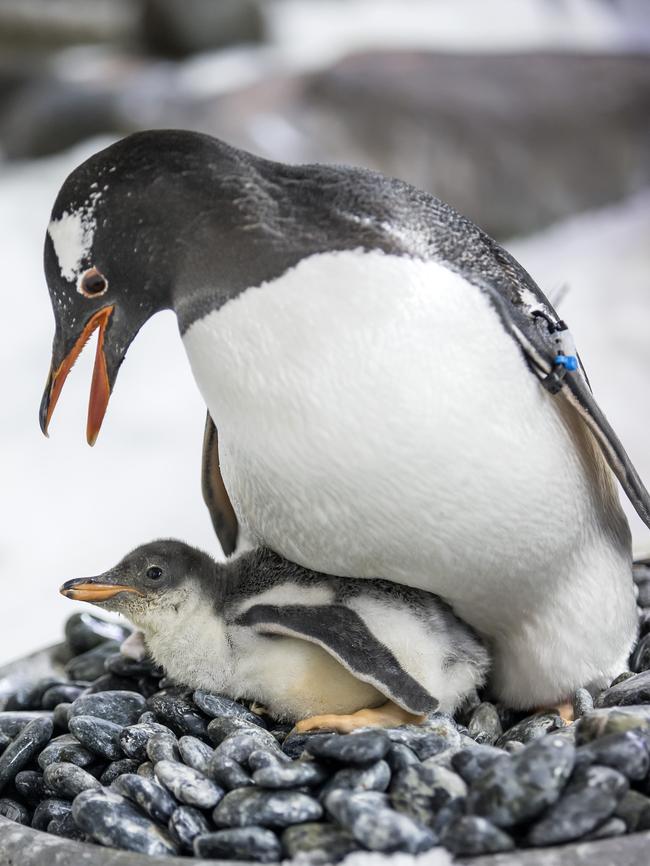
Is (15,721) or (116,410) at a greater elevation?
(116,410)

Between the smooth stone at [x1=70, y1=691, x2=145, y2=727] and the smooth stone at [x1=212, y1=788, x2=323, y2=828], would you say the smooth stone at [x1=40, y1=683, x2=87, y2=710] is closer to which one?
the smooth stone at [x1=70, y1=691, x2=145, y2=727]

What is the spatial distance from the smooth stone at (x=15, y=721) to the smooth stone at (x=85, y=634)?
20cm

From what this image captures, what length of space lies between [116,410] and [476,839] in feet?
6.41

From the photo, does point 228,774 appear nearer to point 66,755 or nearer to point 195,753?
point 195,753

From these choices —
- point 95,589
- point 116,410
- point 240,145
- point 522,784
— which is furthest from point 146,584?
point 240,145

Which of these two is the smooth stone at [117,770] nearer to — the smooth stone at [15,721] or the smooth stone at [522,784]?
the smooth stone at [15,721]

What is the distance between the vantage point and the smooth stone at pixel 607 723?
0.69m

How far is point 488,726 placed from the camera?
0.85 m

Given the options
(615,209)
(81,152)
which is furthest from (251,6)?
(615,209)

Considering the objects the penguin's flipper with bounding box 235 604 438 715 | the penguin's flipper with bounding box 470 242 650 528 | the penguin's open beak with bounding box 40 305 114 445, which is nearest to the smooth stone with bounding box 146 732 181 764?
the penguin's flipper with bounding box 235 604 438 715

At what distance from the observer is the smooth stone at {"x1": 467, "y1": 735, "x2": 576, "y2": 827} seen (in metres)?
0.62

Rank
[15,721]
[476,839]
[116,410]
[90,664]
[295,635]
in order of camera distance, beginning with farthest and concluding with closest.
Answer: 1. [116,410]
2. [90,664]
3. [15,721]
4. [295,635]
5. [476,839]

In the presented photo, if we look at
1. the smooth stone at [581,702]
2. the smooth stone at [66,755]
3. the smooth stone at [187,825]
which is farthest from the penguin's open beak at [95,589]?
the smooth stone at [581,702]

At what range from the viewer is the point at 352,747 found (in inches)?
→ 26.7
